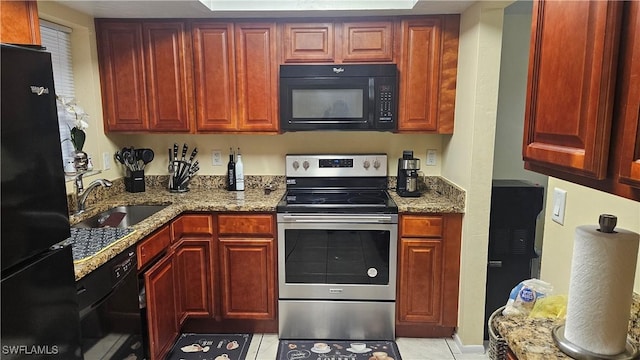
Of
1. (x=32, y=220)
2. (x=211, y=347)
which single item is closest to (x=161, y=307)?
(x=211, y=347)

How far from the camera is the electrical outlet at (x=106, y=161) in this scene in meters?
2.88

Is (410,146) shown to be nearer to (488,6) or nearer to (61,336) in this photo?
(488,6)

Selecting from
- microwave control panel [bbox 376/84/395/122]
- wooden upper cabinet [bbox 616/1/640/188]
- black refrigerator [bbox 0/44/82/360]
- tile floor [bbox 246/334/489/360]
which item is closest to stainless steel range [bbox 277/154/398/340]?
tile floor [bbox 246/334/489/360]

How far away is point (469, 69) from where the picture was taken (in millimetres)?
2455

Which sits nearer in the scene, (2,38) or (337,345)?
(2,38)

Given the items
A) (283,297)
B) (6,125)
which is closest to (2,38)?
(6,125)

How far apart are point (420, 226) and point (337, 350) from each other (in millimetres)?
950

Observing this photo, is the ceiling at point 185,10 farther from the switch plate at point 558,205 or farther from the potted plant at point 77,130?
the switch plate at point 558,205

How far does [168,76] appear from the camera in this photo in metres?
A: 2.81

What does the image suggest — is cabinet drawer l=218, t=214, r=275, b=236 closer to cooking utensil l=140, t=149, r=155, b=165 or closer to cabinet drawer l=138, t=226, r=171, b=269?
cabinet drawer l=138, t=226, r=171, b=269

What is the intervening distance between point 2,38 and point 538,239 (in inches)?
152

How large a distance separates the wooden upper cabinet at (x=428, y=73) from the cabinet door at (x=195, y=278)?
1571 mm

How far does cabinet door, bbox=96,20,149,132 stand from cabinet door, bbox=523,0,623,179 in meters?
2.53

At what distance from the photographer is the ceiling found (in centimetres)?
240
